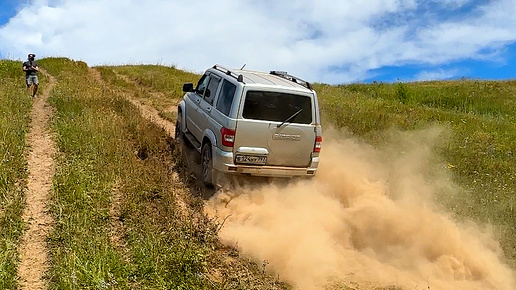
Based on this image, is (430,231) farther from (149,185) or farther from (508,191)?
(149,185)

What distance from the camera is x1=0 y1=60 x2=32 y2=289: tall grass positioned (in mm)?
5057

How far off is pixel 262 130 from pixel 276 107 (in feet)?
1.55

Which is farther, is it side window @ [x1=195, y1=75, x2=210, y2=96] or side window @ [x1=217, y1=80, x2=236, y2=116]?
side window @ [x1=195, y1=75, x2=210, y2=96]

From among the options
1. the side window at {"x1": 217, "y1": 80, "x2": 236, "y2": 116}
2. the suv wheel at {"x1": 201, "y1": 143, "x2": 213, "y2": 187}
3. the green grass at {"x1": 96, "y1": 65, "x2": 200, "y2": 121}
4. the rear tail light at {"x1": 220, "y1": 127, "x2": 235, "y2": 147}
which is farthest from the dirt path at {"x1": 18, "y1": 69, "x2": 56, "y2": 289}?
the green grass at {"x1": 96, "y1": 65, "x2": 200, "y2": 121}

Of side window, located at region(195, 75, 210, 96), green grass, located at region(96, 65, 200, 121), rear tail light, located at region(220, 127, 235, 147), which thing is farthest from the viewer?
green grass, located at region(96, 65, 200, 121)

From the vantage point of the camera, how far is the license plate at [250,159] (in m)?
7.53

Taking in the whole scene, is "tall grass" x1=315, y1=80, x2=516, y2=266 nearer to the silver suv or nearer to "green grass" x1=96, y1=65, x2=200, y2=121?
the silver suv

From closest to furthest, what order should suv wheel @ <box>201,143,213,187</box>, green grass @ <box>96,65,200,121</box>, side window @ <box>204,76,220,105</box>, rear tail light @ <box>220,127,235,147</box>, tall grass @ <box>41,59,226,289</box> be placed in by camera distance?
tall grass @ <box>41,59,226,289</box>
rear tail light @ <box>220,127,235,147</box>
suv wheel @ <box>201,143,213,187</box>
side window @ <box>204,76,220,105</box>
green grass @ <box>96,65,200,121</box>

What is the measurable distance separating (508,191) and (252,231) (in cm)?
563

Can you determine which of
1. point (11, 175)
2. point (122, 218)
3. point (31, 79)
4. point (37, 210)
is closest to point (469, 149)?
point (122, 218)

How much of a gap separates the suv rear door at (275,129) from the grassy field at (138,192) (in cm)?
129

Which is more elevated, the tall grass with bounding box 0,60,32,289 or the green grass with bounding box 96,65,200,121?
the green grass with bounding box 96,65,200,121

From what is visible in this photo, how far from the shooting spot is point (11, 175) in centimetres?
715

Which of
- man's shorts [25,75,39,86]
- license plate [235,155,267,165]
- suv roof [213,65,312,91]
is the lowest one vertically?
license plate [235,155,267,165]
